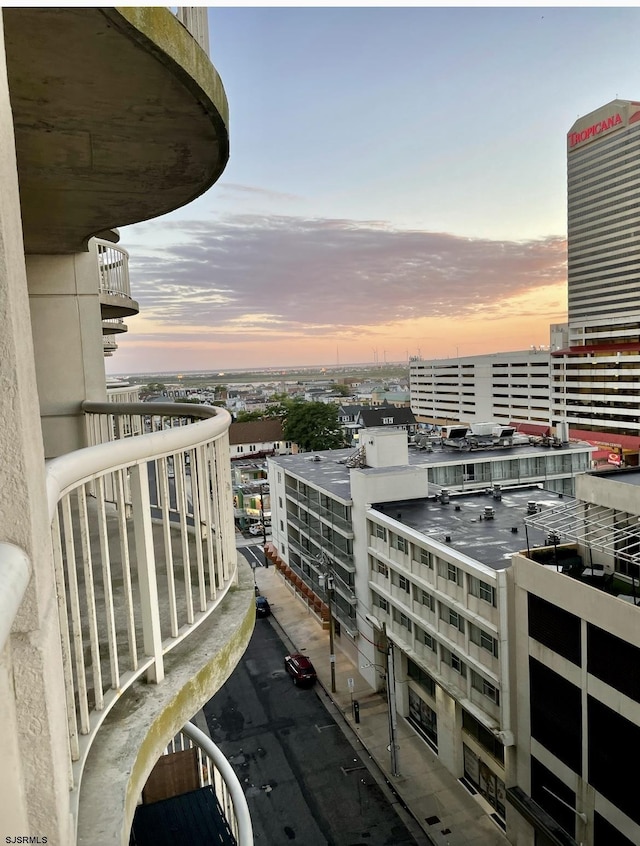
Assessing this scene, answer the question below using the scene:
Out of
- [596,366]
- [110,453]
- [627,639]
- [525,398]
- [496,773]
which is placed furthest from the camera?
[525,398]

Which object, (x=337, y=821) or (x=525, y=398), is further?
(x=525, y=398)

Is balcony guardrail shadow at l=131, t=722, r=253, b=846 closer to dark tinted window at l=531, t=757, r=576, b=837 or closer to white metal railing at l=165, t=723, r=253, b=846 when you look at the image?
white metal railing at l=165, t=723, r=253, b=846

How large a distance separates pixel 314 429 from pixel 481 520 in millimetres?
46849

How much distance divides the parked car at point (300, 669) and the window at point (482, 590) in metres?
11.7

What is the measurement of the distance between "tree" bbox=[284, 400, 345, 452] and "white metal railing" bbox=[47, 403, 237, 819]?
6088cm

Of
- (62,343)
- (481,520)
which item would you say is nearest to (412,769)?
(481,520)

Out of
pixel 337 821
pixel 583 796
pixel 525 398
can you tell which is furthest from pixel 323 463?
pixel 525 398

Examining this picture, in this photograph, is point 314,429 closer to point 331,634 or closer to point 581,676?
point 331,634

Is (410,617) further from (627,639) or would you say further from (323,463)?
(323,463)

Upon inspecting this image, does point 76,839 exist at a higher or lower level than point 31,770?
lower

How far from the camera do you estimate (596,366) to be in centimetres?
7388

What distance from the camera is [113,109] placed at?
3.03 metres

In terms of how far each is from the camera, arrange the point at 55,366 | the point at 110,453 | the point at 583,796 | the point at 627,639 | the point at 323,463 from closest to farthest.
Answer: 1. the point at 110,453
2. the point at 55,366
3. the point at 627,639
4. the point at 583,796
5. the point at 323,463

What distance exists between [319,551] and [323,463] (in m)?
5.87
